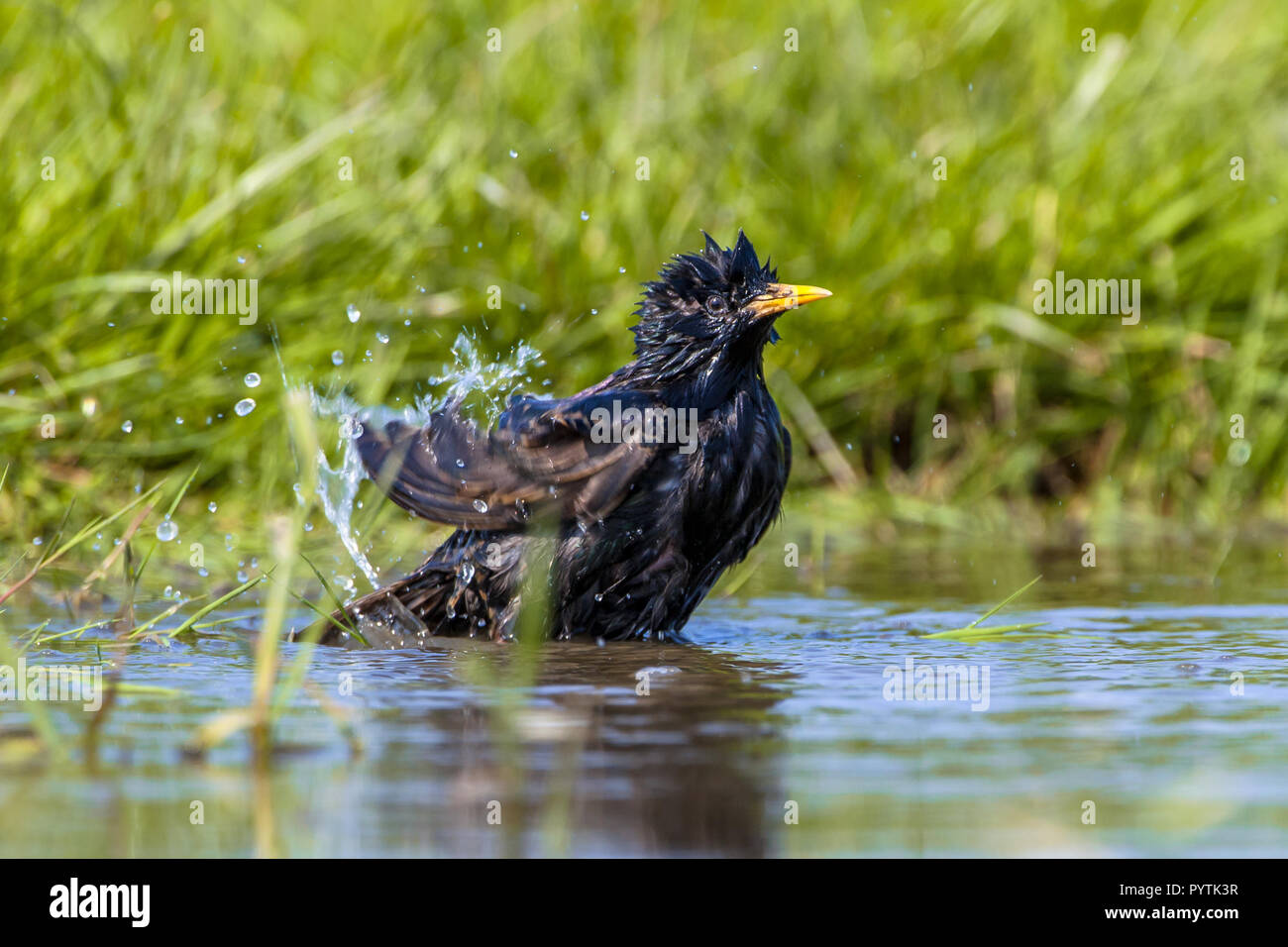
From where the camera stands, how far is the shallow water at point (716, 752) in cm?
296

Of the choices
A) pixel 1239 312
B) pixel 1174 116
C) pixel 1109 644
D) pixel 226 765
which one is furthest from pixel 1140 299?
pixel 226 765

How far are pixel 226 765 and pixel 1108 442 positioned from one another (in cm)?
520

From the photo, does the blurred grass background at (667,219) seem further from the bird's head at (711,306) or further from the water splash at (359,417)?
the bird's head at (711,306)

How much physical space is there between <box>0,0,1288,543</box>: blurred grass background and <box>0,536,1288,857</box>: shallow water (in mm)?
1849

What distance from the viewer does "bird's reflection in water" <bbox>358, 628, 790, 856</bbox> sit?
9.71ft

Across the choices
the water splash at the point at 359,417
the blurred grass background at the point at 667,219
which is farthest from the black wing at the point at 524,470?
the blurred grass background at the point at 667,219

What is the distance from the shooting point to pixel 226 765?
3385mm

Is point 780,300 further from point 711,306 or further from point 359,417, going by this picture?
point 359,417

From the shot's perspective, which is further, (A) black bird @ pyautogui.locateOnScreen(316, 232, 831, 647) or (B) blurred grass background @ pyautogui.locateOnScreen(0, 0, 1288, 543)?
(B) blurred grass background @ pyautogui.locateOnScreen(0, 0, 1288, 543)

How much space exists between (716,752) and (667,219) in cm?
455

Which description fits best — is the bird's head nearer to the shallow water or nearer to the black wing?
the black wing

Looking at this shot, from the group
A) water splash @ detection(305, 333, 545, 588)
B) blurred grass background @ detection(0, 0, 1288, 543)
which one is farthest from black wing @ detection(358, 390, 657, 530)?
blurred grass background @ detection(0, 0, 1288, 543)

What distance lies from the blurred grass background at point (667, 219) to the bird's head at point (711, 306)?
1628 mm

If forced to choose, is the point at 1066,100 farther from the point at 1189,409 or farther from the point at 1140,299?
the point at 1189,409
